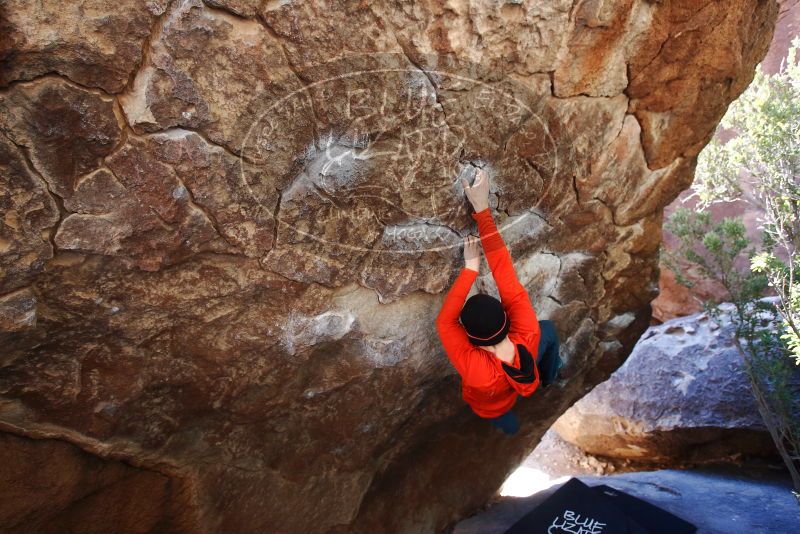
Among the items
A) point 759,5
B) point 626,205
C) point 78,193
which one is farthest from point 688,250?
point 78,193

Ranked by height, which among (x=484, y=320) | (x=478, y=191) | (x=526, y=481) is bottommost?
(x=526, y=481)

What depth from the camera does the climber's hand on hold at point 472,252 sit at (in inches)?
73.0

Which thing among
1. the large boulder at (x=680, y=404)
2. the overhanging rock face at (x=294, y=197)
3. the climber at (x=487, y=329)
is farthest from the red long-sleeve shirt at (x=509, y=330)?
the large boulder at (x=680, y=404)

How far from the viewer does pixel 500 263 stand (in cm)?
185

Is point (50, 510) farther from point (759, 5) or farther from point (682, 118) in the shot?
point (759, 5)

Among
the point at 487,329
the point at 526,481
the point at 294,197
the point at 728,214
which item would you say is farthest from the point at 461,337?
the point at 728,214

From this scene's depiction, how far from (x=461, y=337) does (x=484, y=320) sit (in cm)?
13

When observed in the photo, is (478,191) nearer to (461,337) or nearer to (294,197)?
(461,337)

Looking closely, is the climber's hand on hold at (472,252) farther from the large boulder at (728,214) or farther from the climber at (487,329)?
the large boulder at (728,214)

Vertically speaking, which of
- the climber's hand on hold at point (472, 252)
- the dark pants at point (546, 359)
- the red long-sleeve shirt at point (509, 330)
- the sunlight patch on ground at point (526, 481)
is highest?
the climber's hand on hold at point (472, 252)

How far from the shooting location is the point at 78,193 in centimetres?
129

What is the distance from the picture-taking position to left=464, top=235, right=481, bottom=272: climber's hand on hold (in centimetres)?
185

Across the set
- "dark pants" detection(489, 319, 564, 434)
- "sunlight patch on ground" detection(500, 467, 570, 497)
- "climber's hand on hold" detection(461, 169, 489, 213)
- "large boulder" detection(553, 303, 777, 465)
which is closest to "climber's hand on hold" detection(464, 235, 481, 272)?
"climber's hand on hold" detection(461, 169, 489, 213)

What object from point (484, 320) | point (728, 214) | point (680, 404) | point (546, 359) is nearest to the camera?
point (484, 320)
